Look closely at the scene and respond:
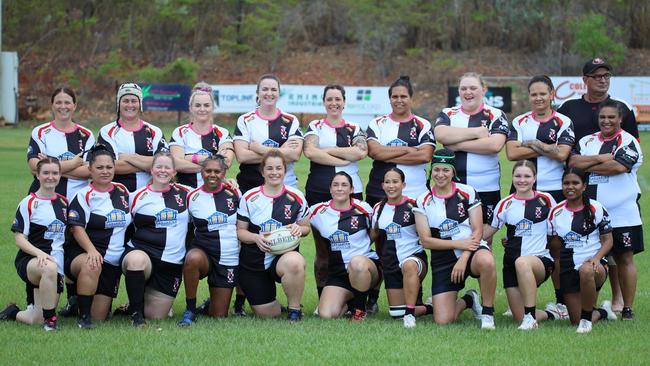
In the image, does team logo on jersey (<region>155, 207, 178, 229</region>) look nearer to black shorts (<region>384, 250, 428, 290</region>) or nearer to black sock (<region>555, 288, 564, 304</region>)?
black shorts (<region>384, 250, 428, 290</region>)

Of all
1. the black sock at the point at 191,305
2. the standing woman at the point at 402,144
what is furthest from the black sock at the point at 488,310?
the black sock at the point at 191,305

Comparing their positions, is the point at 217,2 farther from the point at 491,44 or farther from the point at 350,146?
the point at 350,146

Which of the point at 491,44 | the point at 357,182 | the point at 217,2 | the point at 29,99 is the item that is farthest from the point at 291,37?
the point at 357,182

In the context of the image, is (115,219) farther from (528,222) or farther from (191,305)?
(528,222)

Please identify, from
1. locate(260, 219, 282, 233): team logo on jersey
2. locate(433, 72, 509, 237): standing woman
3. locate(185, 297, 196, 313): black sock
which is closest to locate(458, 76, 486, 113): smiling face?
locate(433, 72, 509, 237): standing woman

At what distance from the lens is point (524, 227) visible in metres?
7.62

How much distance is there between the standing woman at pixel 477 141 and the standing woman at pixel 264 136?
1317 mm

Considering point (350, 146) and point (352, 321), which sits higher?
point (350, 146)

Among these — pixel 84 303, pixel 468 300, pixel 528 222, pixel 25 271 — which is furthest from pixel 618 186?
pixel 25 271

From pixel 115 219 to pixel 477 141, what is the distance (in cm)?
311

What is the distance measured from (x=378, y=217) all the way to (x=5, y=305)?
11.0ft

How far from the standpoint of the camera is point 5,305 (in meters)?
8.20

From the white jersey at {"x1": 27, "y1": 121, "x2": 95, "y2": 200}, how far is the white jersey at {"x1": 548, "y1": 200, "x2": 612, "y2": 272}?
13.2 ft

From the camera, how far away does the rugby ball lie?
25.5 feet
